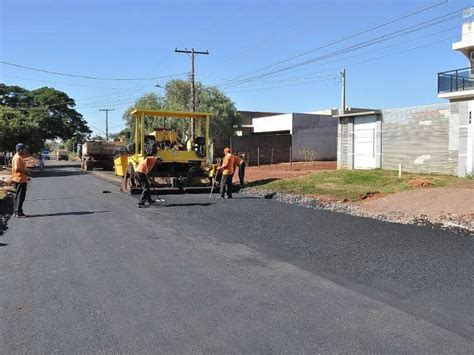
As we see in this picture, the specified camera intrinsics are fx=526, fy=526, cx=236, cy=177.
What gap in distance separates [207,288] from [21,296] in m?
1.99

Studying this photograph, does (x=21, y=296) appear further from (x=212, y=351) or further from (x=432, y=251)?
(x=432, y=251)

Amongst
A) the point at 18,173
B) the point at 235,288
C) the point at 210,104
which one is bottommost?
the point at 235,288

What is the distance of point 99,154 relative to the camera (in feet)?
144

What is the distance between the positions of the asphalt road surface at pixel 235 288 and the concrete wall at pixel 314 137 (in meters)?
34.9

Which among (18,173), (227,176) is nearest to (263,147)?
(227,176)

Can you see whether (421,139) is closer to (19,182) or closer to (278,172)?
(278,172)

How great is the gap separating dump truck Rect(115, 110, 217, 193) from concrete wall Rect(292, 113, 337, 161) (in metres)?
27.5

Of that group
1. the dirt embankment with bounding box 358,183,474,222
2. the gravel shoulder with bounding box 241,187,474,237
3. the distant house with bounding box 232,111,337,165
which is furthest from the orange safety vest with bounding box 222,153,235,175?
the distant house with bounding box 232,111,337,165

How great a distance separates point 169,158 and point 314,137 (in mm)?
30817

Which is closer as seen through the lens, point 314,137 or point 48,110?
point 314,137

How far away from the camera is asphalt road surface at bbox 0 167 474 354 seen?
170 inches

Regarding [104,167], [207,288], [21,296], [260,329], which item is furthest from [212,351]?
[104,167]

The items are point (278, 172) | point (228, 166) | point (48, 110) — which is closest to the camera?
point (228, 166)

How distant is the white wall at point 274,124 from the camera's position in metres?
45.9
